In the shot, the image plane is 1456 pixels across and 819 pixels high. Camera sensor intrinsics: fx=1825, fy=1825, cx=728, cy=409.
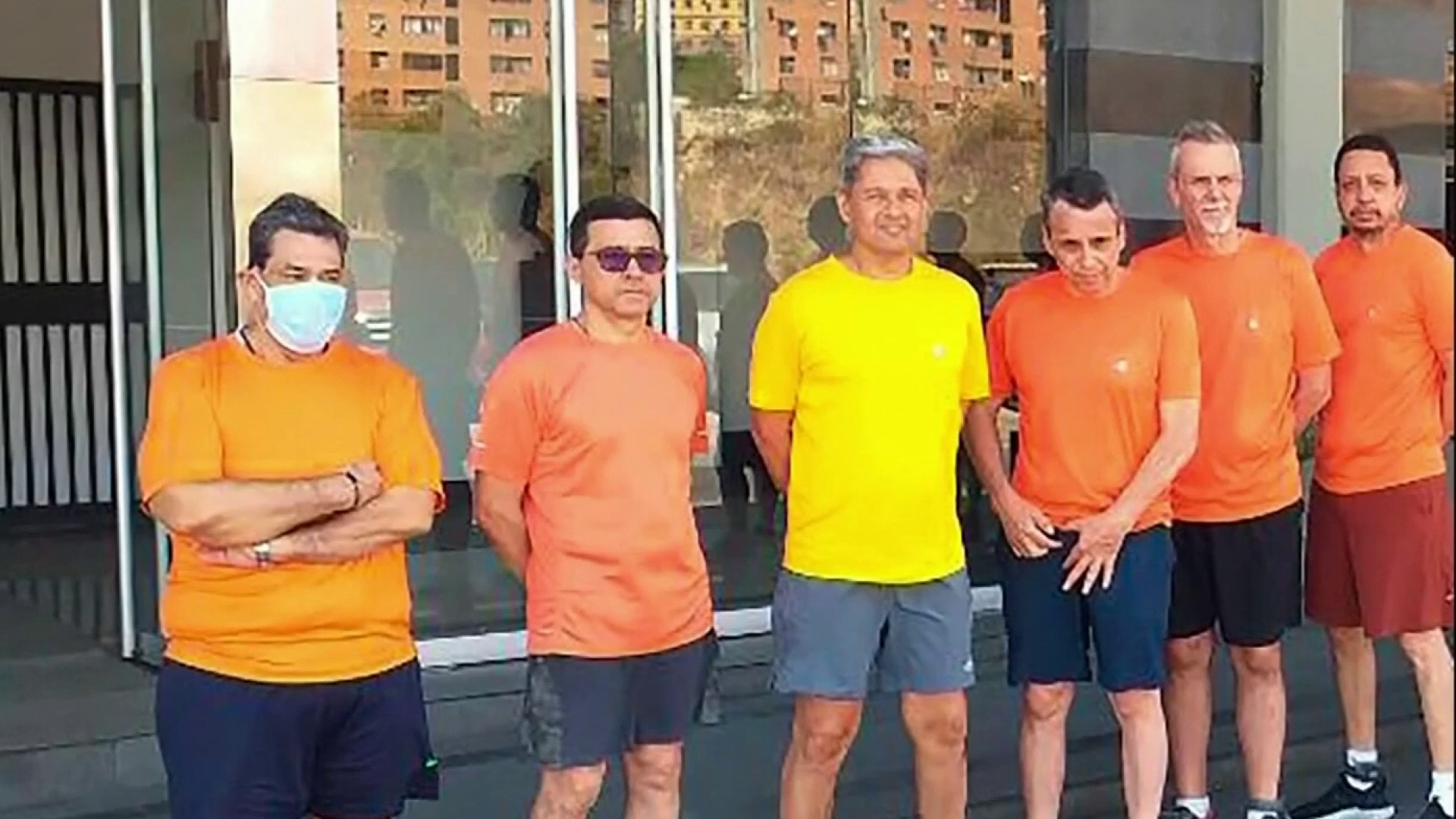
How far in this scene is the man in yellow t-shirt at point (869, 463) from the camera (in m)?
3.87

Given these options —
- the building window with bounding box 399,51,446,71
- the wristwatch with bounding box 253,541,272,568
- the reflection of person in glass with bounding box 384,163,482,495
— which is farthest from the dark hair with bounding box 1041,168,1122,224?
the building window with bounding box 399,51,446,71

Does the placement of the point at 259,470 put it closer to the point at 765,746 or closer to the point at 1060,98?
the point at 765,746

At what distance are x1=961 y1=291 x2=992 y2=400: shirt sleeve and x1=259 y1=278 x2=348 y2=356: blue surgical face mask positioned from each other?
1.48 m

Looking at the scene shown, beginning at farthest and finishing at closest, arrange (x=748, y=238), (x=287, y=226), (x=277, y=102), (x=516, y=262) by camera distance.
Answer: (x=748, y=238), (x=516, y=262), (x=277, y=102), (x=287, y=226)

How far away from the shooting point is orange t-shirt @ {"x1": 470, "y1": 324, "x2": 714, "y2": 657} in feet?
11.5

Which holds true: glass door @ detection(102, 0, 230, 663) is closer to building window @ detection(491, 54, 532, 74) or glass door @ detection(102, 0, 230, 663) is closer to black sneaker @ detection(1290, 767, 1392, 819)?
building window @ detection(491, 54, 532, 74)

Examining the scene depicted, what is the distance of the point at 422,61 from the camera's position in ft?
23.7

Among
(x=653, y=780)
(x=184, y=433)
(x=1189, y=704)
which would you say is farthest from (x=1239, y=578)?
(x=184, y=433)

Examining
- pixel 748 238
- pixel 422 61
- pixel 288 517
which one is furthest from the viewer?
pixel 748 238

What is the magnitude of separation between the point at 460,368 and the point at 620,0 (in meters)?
1.54

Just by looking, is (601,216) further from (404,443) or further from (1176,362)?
(1176,362)

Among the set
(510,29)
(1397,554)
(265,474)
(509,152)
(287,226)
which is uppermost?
(510,29)

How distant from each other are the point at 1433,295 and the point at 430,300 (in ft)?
13.0

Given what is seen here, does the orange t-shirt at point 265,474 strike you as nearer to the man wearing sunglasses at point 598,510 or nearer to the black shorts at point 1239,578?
the man wearing sunglasses at point 598,510
